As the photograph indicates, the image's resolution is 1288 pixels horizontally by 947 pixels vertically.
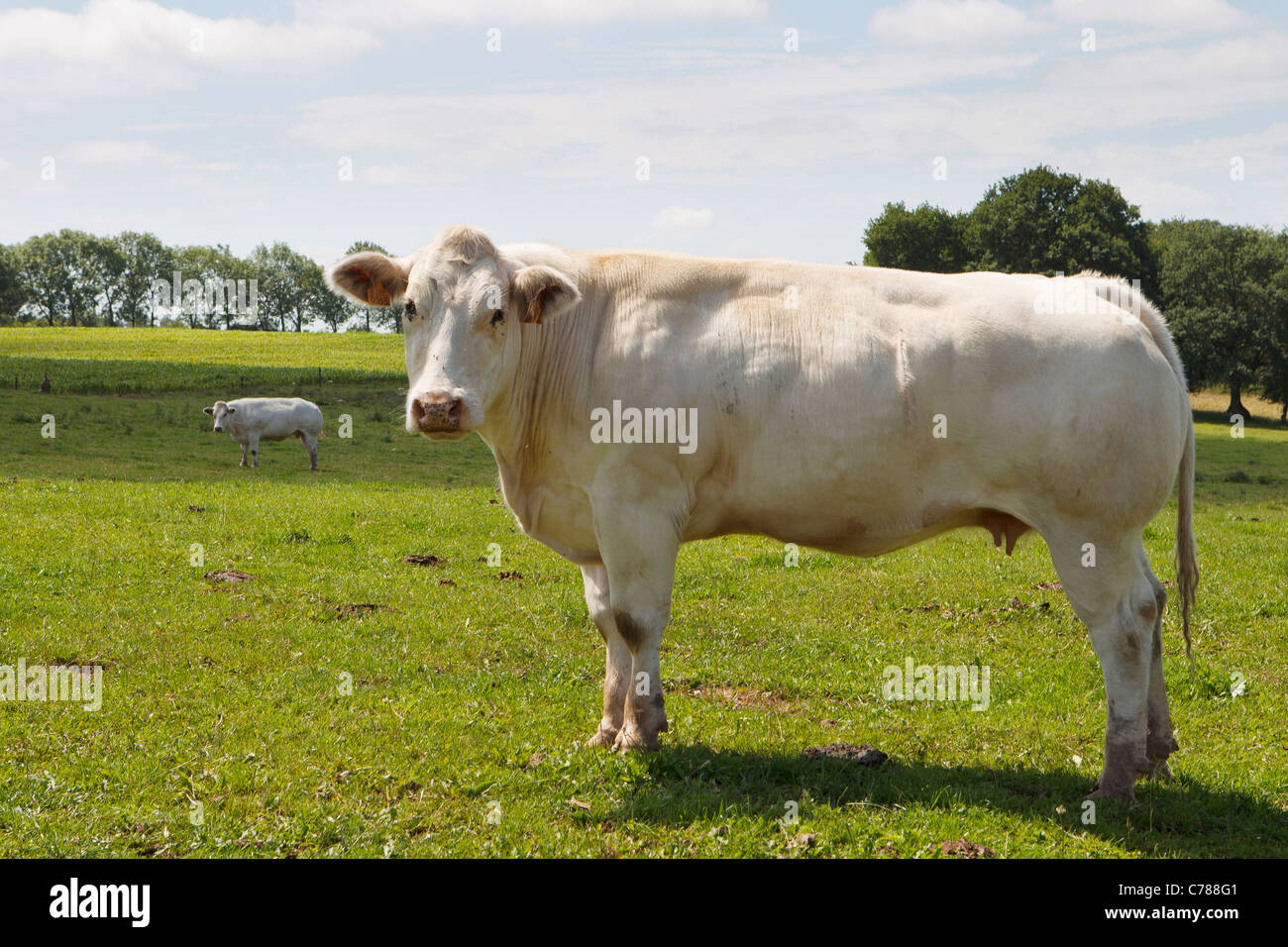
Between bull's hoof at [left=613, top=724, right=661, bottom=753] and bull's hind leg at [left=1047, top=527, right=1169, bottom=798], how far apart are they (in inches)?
106

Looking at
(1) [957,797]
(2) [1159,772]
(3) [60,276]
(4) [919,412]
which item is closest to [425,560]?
(4) [919,412]

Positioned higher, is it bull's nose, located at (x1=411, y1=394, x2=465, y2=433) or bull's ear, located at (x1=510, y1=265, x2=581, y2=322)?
bull's ear, located at (x1=510, y1=265, x2=581, y2=322)

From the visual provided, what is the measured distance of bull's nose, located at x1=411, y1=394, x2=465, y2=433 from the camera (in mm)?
5926

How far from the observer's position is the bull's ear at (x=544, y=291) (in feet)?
20.9

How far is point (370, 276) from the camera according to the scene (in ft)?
22.7

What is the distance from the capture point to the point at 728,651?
30.1 ft

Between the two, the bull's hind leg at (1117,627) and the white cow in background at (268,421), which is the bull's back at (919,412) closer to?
the bull's hind leg at (1117,627)

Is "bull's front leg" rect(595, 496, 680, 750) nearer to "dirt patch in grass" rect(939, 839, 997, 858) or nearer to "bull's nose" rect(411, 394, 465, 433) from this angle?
"bull's nose" rect(411, 394, 465, 433)

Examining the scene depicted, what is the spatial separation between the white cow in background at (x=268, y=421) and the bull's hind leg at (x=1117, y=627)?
24631mm

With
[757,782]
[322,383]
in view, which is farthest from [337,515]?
[322,383]

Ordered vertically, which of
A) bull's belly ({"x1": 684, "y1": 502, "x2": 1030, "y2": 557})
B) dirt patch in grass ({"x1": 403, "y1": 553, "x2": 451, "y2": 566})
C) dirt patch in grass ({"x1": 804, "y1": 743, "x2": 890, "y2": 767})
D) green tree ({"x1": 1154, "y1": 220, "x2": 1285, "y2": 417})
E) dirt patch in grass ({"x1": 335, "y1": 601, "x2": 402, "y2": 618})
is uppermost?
green tree ({"x1": 1154, "y1": 220, "x2": 1285, "y2": 417})

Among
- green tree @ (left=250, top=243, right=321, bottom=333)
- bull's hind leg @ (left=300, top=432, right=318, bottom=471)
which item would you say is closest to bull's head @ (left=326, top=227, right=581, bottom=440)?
bull's hind leg @ (left=300, top=432, right=318, bottom=471)

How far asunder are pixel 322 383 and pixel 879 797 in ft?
145
